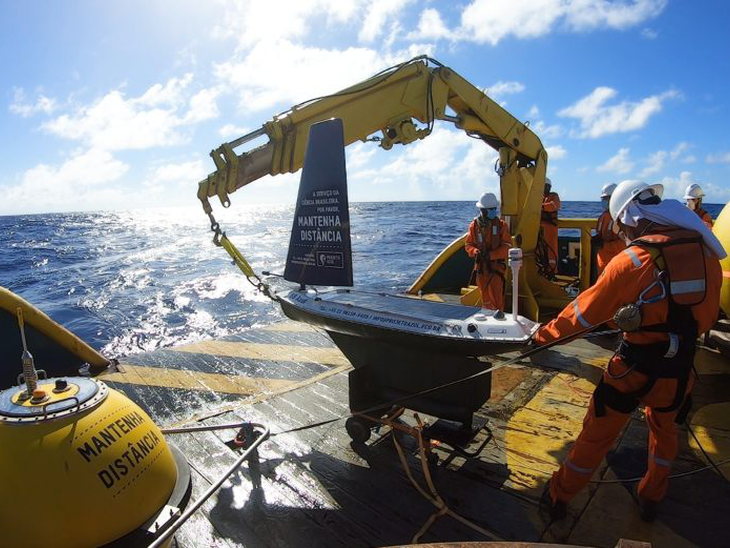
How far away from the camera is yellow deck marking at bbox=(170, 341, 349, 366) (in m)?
5.88

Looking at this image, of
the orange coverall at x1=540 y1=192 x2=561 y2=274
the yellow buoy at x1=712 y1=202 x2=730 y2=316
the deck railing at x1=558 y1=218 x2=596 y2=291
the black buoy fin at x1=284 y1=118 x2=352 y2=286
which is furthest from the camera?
the orange coverall at x1=540 y1=192 x2=561 y2=274

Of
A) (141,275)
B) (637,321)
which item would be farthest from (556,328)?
(141,275)

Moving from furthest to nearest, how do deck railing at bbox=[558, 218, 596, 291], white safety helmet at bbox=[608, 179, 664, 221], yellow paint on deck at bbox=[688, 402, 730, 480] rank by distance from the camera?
1. deck railing at bbox=[558, 218, 596, 291]
2. yellow paint on deck at bbox=[688, 402, 730, 480]
3. white safety helmet at bbox=[608, 179, 664, 221]

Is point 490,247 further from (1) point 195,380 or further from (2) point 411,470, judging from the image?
(1) point 195,380

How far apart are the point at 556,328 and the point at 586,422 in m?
0.61

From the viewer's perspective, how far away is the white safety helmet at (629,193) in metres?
2.66

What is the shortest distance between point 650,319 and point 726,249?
276 centimetres

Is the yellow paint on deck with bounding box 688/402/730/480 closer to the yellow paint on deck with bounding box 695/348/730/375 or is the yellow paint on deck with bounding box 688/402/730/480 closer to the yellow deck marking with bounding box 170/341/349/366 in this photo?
the yellow paint on deck with bounding box 695/348/730/375

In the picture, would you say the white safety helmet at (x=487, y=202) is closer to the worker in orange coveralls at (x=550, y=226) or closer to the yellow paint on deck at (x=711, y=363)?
the worker in orange coveralls at (x=550, y=226)

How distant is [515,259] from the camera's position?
2.85 metres

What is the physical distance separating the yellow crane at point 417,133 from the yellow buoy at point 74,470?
315 cm

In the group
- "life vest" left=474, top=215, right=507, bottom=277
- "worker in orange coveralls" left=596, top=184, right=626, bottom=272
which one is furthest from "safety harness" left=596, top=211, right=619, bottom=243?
"life vest" left=474, top=215, right=507, bottom=277

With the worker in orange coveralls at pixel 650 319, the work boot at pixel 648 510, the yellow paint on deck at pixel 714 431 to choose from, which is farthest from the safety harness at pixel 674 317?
the yellow paint on deck at pixel 714 431

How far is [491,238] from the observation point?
5.92 metres
